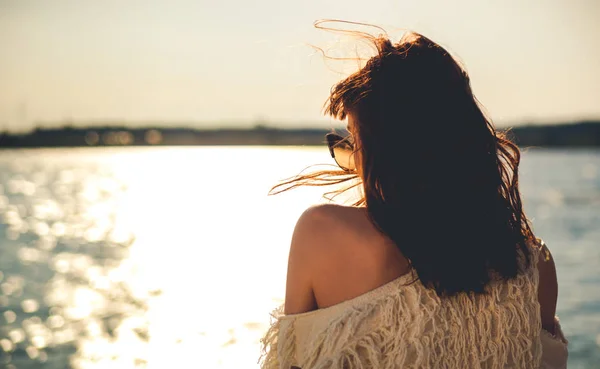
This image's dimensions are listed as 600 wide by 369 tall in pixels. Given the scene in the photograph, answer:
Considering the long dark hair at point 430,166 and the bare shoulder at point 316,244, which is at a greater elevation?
the long dark hair at point 430,166

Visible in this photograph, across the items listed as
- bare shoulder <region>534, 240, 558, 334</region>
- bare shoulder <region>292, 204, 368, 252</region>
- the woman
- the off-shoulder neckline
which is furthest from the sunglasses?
bare shoulder <region>534, 240, 558, 334</region>

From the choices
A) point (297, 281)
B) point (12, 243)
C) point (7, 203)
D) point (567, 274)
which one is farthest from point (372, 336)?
point (7, 203)

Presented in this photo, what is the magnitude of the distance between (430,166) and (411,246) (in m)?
0.19

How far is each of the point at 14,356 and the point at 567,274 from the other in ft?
32.2

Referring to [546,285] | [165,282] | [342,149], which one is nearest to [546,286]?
[546,285]

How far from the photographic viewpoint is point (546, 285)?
2.01m

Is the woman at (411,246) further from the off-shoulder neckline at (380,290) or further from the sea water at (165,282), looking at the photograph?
the sea water at (165,282)

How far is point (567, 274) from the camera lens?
1422 centimetres

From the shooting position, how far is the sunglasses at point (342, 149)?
Result: 1.95m

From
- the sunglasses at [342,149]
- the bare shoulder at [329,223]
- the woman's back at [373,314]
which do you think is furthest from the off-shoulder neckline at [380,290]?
the sunglasses at [342,149]

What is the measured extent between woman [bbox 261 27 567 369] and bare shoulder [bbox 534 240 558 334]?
160 millimetres

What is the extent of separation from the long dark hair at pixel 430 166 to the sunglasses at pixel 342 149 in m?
0.11

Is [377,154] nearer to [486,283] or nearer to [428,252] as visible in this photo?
[428,252]

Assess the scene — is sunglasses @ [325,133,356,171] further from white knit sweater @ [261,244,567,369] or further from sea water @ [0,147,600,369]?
sea water @ [0,147,600,369]
